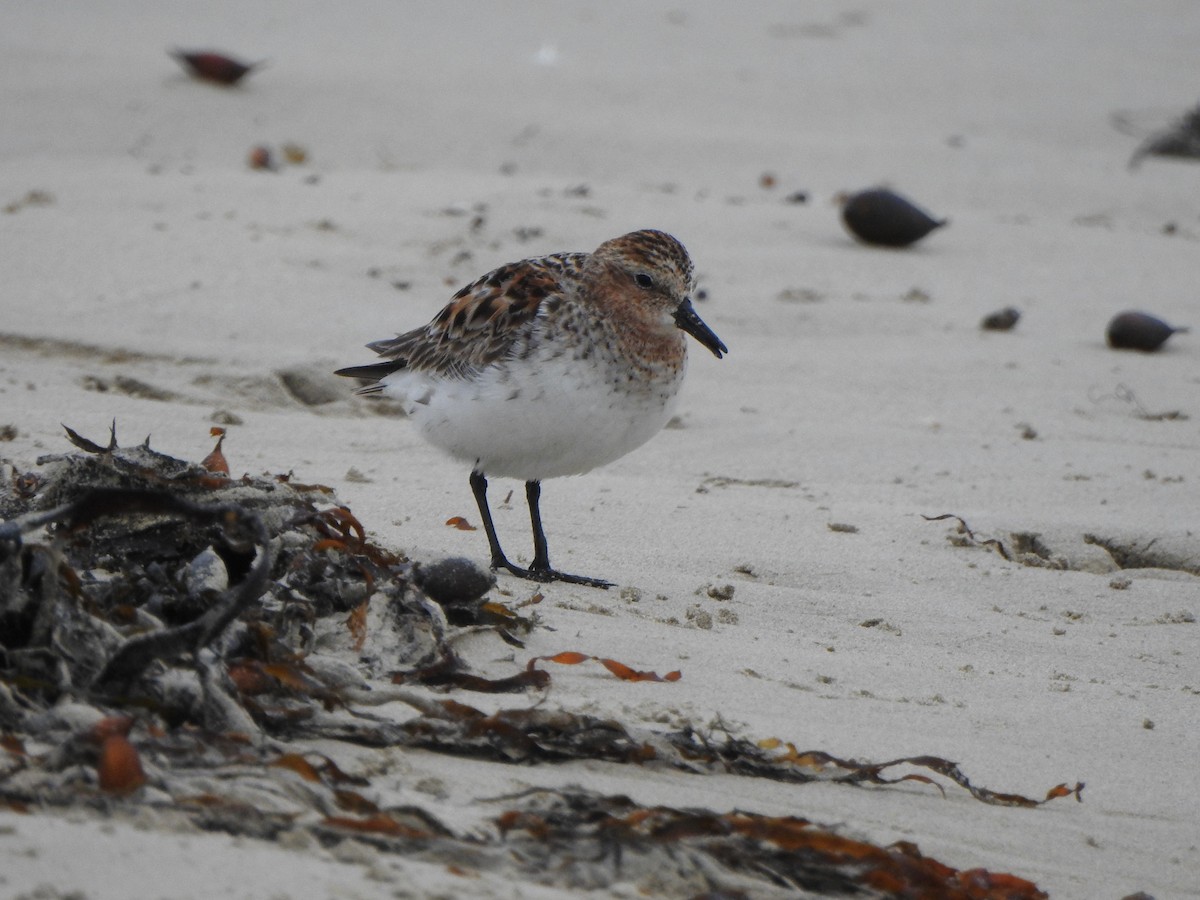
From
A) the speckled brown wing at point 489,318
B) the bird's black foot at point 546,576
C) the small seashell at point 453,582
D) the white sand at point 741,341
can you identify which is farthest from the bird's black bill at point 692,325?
the small seashell at point 453,582

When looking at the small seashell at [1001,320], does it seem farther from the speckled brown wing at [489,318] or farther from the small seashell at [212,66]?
the small seashell at [212,66]

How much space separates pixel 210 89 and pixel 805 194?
480cm

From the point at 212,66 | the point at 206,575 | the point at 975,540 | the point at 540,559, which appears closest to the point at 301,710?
the point at 206,575

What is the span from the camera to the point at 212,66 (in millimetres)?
11688

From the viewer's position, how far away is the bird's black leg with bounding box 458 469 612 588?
4.54m

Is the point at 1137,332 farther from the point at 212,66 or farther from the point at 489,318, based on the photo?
the point at 212,66

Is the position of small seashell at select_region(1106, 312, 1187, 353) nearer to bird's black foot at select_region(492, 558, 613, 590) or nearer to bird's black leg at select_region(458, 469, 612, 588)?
bird's black leg at select_region(458, 469, 612, 588)

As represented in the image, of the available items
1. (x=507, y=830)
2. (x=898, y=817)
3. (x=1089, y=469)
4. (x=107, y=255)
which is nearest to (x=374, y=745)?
(x=507, y=830)

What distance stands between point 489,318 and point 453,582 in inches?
50.9

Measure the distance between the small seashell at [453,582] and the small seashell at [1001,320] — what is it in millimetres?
4873

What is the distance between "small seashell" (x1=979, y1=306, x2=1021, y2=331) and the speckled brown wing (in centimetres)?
354

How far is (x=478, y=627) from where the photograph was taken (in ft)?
11.9

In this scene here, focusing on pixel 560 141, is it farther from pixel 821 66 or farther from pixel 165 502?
pixel 165 502

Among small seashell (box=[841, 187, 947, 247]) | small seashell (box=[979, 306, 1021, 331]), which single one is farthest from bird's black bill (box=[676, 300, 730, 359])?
small seashell (box=[841, 187, 947, 247])
